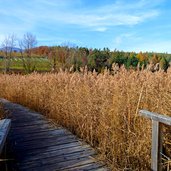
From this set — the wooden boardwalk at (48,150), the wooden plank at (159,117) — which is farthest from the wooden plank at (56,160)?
the wooden plank at (159,117)

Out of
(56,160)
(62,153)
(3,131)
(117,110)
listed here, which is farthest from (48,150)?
(117,110)

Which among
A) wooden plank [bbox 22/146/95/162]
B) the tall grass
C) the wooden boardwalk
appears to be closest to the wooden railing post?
the tall grass

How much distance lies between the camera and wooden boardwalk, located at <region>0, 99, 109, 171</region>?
3.52 m

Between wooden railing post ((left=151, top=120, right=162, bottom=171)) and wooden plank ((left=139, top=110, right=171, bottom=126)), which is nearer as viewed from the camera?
wooden plank ((left=139, top=110, right=171, bottom=126))

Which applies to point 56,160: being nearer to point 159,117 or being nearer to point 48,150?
point 48,150

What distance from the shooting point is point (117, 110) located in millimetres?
3633

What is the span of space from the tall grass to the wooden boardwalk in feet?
0.72

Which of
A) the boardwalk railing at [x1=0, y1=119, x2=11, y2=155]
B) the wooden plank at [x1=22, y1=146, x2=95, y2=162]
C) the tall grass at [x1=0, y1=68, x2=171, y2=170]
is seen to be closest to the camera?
the boardwalk railing at [x1=0, y1=119, x2=11, y2=155]

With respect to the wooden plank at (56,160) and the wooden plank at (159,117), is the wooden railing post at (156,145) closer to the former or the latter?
the wooden plank at (159,117)

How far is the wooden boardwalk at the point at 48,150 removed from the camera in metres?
3.52

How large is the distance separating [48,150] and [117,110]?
1.29 metres

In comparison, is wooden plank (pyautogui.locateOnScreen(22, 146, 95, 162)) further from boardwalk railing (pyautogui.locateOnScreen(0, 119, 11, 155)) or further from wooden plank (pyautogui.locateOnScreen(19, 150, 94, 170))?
boardwalk railing (pyautogui.locateOnScreen(0, 119, 11, 155))

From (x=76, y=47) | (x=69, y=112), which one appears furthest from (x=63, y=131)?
(x=76, y=47)

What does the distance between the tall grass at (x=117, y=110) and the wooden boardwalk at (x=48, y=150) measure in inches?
8.7
